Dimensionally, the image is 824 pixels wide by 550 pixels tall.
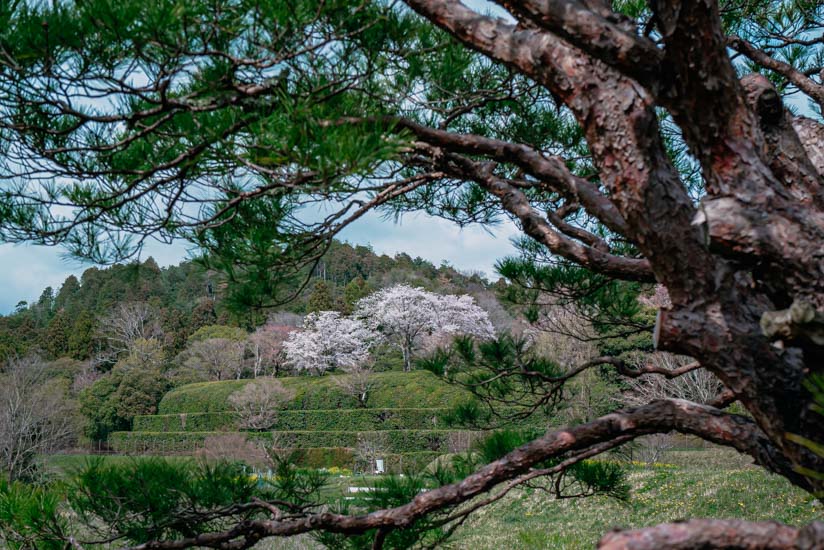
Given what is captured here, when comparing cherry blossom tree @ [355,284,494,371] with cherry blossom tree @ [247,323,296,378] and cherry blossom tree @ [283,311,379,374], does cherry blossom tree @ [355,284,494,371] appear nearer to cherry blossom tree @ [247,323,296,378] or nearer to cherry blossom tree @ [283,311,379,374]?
cherry blossom tree @ [283,311,379,374]

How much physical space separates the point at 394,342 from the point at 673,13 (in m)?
20.5

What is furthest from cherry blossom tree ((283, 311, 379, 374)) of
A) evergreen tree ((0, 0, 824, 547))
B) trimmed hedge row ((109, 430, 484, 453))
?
evergreen tree ((0, 0, 824, 547))

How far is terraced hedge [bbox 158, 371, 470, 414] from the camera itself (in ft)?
52.1

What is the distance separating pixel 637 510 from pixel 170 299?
27048 millimetres

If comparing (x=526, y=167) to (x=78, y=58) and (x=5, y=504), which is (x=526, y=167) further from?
(x=5, y=504)

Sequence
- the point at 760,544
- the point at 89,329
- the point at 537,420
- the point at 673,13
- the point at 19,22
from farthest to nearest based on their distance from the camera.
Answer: the point at 89,329, the point at 537,420, the point at 19,22, the point at 673,13, the point at 760,544

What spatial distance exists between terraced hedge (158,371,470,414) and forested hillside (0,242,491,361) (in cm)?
252

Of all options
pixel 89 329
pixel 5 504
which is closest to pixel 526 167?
pixel 5 504

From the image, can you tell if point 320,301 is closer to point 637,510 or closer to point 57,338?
point 57,338

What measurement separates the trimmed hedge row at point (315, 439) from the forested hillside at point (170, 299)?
4188 millimetres

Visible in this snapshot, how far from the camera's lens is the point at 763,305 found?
1073 millimetres

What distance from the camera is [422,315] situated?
20.1m

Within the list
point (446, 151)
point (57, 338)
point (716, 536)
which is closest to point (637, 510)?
point (446, 151)

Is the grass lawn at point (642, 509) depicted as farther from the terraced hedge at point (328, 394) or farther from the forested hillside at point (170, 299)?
the forested hillside at point (170, 299)
